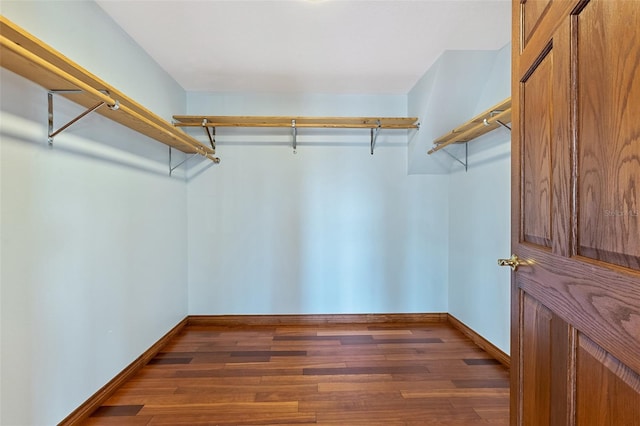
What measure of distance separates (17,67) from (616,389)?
2061 millimetres

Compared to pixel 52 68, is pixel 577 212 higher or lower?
lower

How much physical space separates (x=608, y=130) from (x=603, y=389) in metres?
0.55

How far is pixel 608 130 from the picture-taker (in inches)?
26.3

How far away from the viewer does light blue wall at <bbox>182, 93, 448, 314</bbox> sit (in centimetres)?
300

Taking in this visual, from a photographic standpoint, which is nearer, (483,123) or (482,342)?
(483,123)

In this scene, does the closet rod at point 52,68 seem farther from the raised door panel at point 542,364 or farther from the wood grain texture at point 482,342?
the wood grain texture at point 482,342

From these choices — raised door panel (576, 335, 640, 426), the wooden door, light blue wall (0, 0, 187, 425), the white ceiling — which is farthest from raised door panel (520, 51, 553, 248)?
light blue wall (0, 0, 187, 425)

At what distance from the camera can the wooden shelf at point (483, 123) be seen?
183 cm

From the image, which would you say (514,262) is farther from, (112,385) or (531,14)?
(112,385)

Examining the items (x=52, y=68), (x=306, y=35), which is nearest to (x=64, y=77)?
(x=52, y=68)

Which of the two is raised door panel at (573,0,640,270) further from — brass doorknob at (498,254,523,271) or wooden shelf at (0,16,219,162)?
wooden shelf at (0,16,219,162)

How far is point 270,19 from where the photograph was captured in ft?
6.00

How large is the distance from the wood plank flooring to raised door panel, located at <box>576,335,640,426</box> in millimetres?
1132

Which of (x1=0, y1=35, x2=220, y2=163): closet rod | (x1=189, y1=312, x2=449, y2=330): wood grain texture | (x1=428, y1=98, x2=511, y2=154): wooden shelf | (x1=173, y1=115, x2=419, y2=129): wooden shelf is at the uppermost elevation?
(x1=173, y1=115, x2=419, y2=129): wooden shelf
